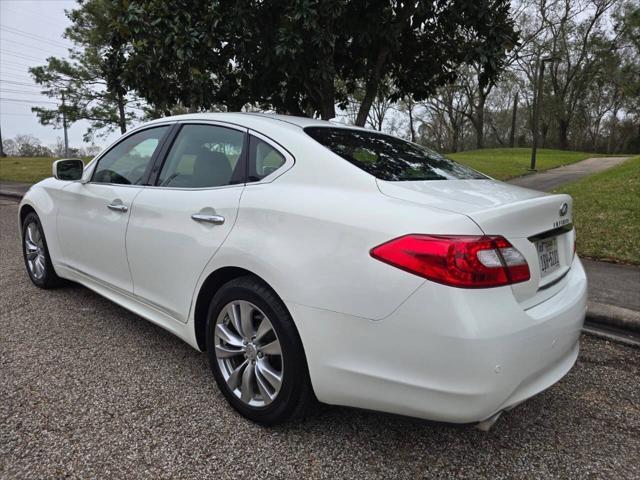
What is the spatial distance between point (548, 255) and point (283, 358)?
1286 mm

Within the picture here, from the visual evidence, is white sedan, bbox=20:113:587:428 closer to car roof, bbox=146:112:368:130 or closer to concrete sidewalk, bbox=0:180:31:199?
car roof, bbox=146:112:368:130

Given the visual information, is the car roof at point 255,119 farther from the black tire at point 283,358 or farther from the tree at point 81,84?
the tree at point 81,84

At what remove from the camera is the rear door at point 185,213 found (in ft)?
8.18

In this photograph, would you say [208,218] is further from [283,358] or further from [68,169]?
[68,169]

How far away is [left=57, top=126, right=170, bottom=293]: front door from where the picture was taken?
3135 mm

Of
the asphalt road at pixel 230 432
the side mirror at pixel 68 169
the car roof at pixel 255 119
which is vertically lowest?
the asphalt road at pixel 230 432

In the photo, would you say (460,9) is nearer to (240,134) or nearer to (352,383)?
Result: (240,134)

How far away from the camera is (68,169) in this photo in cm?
386

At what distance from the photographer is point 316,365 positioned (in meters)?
2.05

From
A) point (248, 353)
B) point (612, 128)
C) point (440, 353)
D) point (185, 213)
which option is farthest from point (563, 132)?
point (440, 353)

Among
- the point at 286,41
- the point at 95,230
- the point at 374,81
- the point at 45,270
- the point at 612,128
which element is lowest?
the point at 45,270

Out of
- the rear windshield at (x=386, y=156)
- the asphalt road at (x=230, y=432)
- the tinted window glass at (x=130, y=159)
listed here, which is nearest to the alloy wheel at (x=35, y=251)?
the tinted window glass at (x=130, y=159)

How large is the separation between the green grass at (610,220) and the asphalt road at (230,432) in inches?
120

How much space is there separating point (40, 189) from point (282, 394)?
131 inches
